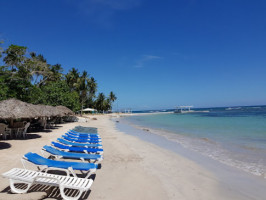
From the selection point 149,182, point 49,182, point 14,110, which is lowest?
point 149,182

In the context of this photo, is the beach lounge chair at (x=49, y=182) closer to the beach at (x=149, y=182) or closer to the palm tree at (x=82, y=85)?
the beach at (x=149, y=182)

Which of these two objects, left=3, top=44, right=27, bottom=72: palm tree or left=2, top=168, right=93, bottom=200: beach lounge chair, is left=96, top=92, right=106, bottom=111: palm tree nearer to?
left=3, top=44, right=27, bottom=72: palm tree

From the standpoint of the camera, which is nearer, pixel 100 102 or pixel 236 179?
pixel 236 179

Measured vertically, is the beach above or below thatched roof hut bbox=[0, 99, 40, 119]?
below

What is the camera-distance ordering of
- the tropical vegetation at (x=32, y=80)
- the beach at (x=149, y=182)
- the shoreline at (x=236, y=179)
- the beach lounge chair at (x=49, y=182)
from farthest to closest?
the tropical vegetation at (x=32, y=80) < the shoreline at (x=236, y=179) < the beach at (x=149, y=182) < the beach lounge chair at (x=49, y=182)

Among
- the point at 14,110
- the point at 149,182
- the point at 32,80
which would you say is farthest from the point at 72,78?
the point at 149,182

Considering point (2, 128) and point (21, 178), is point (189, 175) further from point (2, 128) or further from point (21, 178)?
point (2, 128)

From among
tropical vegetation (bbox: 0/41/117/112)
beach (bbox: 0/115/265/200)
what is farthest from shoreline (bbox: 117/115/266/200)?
tropical vegetation (bbox: 0/41/117/112)

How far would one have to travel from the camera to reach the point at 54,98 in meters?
19.6

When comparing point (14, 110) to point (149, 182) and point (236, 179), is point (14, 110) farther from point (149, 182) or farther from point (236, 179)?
point (236, 179)

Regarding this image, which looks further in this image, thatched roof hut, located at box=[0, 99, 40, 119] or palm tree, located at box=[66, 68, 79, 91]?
palm tree, located at box=[66, 68, 79, 91]

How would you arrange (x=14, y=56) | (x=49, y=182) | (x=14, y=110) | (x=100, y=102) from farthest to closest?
(x=100, y=102) < (x=14, y=56) < (x=14, y=110) < (x=49, y=182)

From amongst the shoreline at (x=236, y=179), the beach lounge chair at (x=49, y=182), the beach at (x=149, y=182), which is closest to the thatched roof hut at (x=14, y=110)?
the beach at (x=149, y=182)

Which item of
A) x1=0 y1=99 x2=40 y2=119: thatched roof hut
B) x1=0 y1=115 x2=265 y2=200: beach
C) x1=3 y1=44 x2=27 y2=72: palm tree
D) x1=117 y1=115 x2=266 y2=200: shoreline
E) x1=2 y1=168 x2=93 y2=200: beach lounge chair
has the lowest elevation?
x1=117 y1=115 x2=266 y2=200: shoreline
